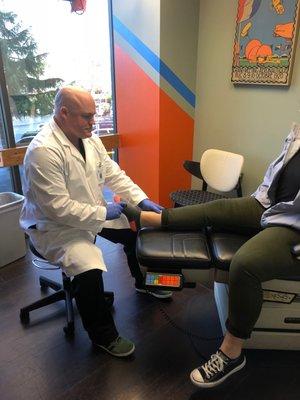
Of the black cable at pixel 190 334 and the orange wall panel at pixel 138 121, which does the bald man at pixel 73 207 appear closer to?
the black cable at pixel 190 334

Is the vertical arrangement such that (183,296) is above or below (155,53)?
below

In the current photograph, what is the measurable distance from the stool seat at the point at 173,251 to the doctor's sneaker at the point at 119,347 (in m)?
0.42

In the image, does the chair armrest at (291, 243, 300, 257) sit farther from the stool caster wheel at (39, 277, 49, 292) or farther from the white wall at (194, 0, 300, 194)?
the stool caster wheel at (39, 277, 49, 292)

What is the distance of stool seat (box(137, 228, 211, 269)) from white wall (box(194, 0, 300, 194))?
1.19 metres

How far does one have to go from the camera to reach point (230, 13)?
7.72 ft

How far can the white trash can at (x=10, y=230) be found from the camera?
225 centimetres

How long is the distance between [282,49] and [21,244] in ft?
7.25

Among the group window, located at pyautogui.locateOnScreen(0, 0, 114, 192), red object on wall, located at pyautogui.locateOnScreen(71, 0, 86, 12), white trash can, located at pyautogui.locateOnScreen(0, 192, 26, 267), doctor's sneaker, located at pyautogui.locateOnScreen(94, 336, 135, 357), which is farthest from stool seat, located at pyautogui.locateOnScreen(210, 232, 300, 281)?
red object on wall, located at pyautogui.locateOnScreen(71, 0, 86, 12)

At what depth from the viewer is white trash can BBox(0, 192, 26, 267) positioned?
225 cm

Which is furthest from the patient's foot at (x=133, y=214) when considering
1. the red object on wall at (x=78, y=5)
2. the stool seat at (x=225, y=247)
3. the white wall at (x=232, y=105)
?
the red object on wall at (x=78, y=5)

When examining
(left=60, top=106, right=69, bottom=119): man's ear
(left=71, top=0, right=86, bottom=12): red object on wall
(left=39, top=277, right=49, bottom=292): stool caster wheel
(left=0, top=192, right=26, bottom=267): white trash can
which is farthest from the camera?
(left=71, top=0, right=86, bottom=12): red object on wall

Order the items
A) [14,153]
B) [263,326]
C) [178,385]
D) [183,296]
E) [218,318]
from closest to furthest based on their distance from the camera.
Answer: [178,385]
[263,326]
[218,318]
[183,296]
[14,153]

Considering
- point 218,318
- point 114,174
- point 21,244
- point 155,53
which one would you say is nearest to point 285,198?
point 218,318

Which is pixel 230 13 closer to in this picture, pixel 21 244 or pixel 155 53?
pixel 155 53
